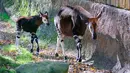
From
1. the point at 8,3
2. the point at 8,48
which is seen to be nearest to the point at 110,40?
the point at 8,48

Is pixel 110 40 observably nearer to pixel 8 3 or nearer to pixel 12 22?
pixel 12 22

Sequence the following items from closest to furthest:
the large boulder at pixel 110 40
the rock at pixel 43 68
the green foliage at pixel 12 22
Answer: the rock at pixel 43 68
the large boulder at pixel 110 40
the green foliage at pixel 12 22

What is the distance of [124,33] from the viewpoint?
895 cm

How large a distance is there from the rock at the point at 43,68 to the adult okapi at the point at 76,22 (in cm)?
217

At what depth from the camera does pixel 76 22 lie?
973 cm

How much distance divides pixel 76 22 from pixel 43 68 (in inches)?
118

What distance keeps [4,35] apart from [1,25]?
7.44 feet

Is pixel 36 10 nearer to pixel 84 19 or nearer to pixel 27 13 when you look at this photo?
pixel 27 13

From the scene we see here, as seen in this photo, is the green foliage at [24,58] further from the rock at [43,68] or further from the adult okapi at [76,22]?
the rock at [43,68]

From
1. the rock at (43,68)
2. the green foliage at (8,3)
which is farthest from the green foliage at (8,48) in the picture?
the green foliage at (8,3)

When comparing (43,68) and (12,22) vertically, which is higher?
(43,68)

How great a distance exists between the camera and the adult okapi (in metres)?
9.33

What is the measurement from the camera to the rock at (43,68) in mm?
6846

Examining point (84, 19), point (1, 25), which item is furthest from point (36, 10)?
point (84, 19)
